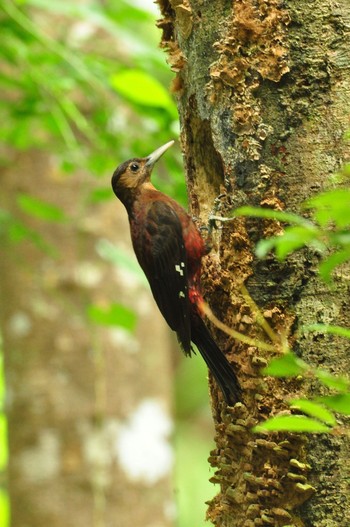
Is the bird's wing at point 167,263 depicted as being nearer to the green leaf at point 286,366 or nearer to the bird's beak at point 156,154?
the bird's beak at point 156,154

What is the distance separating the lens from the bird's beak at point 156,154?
350 cm

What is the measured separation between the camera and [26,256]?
5.04 m

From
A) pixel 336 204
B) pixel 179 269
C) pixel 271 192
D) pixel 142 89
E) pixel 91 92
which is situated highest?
pixel 91 92

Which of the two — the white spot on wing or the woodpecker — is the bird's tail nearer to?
the woodpecker

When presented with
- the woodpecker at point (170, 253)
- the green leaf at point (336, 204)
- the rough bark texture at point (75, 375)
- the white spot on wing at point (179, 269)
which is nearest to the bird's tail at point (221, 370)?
the woodpecker at point (170, 253)

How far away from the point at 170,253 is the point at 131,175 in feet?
2.17

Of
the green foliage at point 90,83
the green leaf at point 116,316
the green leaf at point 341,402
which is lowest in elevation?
the green leaf at point 341,402

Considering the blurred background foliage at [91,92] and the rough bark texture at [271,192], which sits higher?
the blurred background foliage at [91,92]

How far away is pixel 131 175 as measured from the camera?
3.91 metres

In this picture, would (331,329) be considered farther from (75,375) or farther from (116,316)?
(75,375)

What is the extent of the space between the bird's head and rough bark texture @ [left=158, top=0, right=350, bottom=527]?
4.50 feet

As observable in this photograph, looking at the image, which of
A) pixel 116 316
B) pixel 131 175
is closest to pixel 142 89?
pixel 131 175

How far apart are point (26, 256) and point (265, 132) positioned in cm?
301

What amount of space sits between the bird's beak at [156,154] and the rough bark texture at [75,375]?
1.16 m
